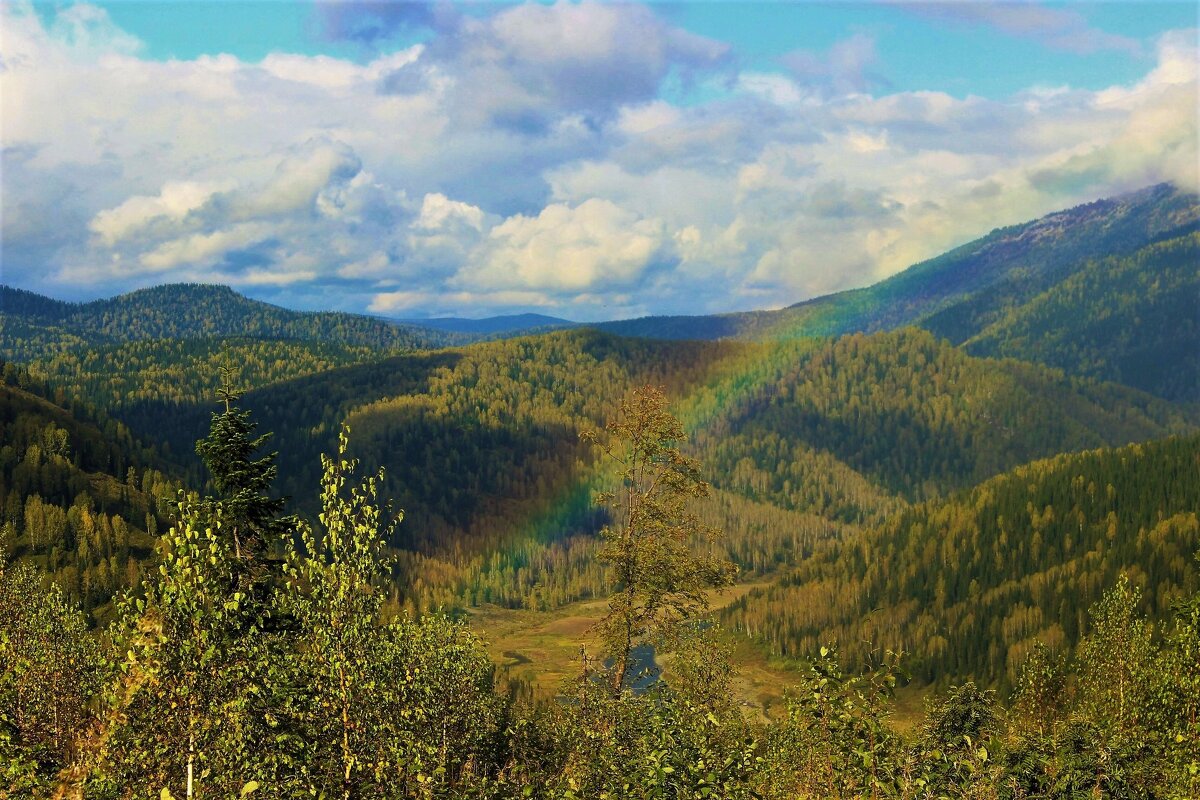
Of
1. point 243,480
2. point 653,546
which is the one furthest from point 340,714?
point 243,480

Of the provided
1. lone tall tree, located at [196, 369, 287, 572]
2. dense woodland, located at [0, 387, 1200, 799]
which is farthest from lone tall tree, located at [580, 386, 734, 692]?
lone tall tree, located at [196, 369, 287, 572]

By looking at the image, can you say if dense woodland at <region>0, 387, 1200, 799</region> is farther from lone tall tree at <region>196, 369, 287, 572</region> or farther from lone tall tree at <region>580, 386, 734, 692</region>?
lone tall tree at <region>196, 369, 287, 572</region>

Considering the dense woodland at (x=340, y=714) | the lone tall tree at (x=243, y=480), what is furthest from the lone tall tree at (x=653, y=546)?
the lone tall tree at (x=243, y=480)

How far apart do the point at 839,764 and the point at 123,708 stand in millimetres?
17551

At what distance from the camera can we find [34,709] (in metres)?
34.9

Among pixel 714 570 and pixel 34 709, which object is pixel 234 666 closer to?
pixel 34 709

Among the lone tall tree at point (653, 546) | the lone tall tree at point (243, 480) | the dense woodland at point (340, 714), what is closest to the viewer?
the dense woodland at point (340, 714)

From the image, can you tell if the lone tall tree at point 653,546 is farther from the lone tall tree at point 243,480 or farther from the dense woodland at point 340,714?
the lone tall tree at point 243,480

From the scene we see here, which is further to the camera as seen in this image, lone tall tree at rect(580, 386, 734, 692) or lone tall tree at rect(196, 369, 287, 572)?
lone tall tree at rect(196, 369, 287, 572)

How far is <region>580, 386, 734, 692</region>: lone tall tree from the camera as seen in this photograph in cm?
4825

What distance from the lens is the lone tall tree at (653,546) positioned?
48.2 m

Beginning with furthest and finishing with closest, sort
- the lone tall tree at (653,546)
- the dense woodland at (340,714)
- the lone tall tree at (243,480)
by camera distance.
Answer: the lone tall tree at (243,480) → the lone tall tree at (653,546) → the dense woodland at (340,714)

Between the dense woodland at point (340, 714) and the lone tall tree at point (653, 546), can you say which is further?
the lone tall tree at point (653, 546)

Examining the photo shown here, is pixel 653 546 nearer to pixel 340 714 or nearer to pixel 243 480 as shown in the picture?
pixel 243 480
